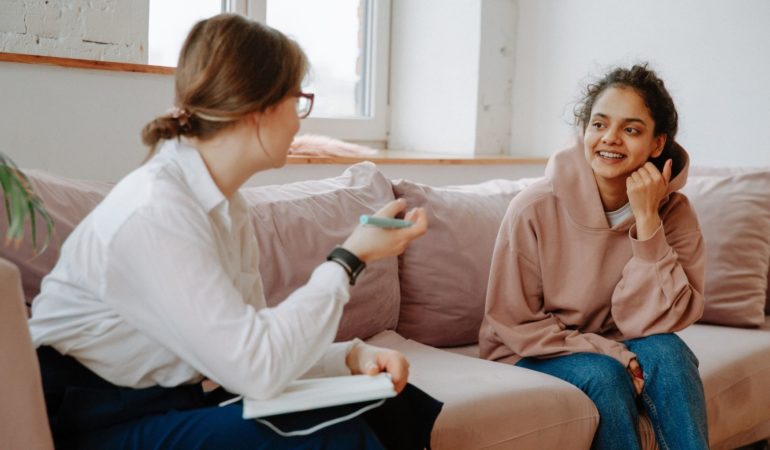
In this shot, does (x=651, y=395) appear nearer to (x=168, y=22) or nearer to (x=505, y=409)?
(x=505, y=409)

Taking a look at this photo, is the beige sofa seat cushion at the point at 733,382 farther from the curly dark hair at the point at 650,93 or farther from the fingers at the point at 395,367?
the fingers at the point at 395,367

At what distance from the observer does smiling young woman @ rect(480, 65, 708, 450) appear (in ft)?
6.04

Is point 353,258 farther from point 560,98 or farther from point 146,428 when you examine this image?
point 560,98

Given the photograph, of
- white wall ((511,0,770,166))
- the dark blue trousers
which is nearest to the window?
white wall ((511,0,770,166))

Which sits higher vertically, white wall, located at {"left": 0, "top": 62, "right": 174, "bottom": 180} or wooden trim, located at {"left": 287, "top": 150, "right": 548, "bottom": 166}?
white wall, located at {"left": 0, "top": 62, "right": 174, "bottom": 180}

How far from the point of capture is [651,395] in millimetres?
1761

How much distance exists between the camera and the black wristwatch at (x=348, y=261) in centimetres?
117

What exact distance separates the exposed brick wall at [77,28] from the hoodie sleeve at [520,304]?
3.87 ft

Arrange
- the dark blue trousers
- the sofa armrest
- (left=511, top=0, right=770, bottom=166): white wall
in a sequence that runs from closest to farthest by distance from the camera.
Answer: the sofa armrest → the dark blue trousers → (left=511, top=0, right=770, bottom=166): white wall

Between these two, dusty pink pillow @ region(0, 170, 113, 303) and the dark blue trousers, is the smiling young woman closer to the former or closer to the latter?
the dark blue trousers

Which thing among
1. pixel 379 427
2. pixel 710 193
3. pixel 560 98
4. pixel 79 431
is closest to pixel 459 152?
pixel 560 98

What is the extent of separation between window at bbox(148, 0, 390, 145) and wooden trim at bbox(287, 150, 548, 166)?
23 cm

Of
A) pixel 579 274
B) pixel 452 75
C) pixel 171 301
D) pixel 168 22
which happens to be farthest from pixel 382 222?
pixel 452 75

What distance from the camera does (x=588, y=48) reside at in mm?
3217
